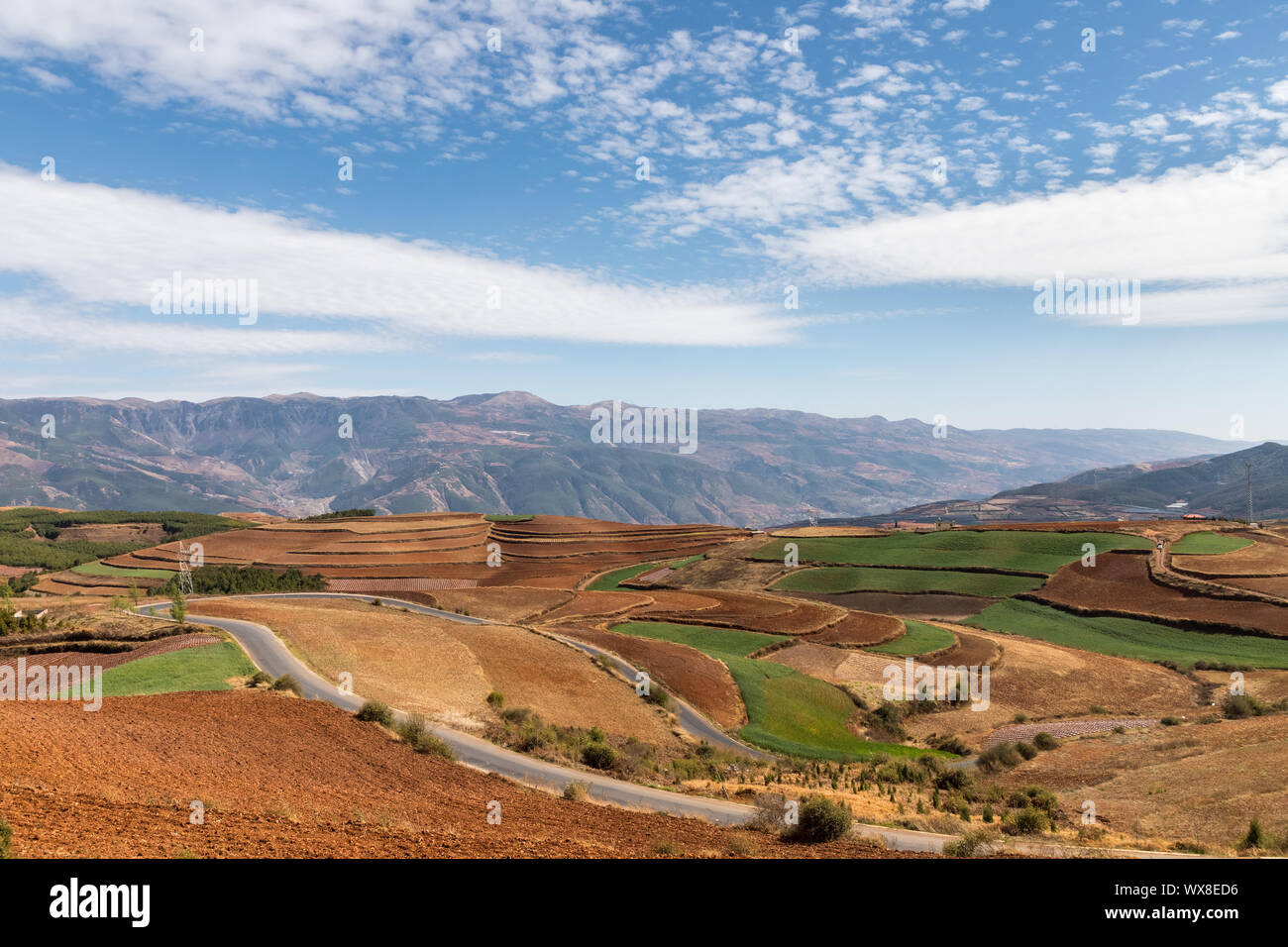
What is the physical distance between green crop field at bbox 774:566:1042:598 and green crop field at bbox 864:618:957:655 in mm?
21797

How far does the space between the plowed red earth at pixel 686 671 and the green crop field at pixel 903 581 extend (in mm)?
45260

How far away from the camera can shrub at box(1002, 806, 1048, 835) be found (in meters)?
25.7

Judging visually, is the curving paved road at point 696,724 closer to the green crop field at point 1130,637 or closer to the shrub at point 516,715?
the shrub at point 516,715

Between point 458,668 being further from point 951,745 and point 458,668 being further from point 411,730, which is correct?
point 951,745

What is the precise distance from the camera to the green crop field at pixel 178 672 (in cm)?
3491

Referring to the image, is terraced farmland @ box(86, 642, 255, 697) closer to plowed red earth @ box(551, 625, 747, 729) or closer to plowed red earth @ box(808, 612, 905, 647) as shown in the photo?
plowed red earth @ box(551, 625, 747, 729)

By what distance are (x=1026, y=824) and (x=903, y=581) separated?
3102 inches

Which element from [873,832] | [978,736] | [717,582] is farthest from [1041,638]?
[873,832]

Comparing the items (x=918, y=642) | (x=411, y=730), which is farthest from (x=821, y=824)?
(x=918, y=642)

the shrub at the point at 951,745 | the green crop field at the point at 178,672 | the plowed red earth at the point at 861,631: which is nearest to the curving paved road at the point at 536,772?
the green crop field at the point at 178,672
